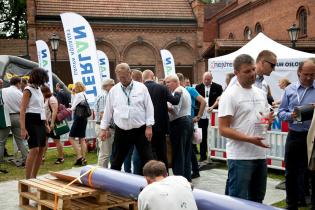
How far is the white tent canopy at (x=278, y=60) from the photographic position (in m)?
14.1

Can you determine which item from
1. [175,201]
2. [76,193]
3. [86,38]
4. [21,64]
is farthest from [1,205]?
[21,64]

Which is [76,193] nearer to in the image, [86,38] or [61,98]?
[86,38]

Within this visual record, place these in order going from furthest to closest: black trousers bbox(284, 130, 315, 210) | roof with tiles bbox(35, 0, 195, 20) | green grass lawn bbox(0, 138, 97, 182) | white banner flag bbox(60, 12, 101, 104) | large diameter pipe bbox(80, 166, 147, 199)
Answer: roof with tiles bbox(35, 0, 195, 20) < white banner flag bbox(60, 12, 101, 104) < green grass lawn bbox(0, 138, 97, 182) < black trousers bbox(284, 130, 315, 210) < large diameter pipe bbox(80, 166, 147, 199)

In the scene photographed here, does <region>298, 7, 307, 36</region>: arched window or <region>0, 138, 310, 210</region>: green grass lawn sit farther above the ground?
<region>298, 7, 307, 36</region>: arched window

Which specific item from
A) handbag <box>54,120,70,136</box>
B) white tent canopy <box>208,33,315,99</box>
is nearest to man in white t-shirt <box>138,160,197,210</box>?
handbag <box>54,120,70,136</box>

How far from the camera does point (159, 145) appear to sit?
24.0 ft

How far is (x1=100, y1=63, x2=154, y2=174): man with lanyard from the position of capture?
21.3ft

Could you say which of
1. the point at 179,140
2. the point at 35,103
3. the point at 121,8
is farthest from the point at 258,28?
the point at 35,103

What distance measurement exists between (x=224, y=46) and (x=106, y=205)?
58.5 ft

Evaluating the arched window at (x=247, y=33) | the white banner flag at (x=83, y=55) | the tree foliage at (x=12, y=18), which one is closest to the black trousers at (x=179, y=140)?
the white banner flag at (x=83, y=55)

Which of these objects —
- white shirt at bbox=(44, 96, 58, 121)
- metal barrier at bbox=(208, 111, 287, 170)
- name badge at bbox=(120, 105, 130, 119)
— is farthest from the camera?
white shirt at bbox=(44, 96, 58, 121)

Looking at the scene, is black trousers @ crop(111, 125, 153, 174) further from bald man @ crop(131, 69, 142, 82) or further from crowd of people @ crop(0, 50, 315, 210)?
bald man @ crop(131, 69, 142, 82)

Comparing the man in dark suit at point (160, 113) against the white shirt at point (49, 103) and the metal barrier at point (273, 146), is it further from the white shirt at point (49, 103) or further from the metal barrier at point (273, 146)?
the white shirt at point (49, 103)

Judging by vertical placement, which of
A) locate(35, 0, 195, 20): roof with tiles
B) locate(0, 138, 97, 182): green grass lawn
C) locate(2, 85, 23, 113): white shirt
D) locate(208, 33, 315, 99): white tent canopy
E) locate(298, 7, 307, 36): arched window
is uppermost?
locate(35, 0, 195, 20): roof with tiles
